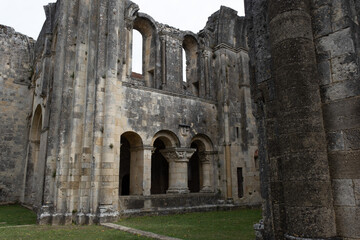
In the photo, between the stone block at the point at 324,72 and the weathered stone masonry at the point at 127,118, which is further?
the weathered stone masonry at the point at 127,118

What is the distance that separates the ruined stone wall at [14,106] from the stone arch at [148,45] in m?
8.90

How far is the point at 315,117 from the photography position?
4.22 metres

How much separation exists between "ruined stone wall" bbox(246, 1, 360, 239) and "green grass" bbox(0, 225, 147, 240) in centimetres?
472

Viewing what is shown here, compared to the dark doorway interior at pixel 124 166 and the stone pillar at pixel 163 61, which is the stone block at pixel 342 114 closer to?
the stone pillar at pixel 163 61

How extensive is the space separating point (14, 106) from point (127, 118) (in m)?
10.8

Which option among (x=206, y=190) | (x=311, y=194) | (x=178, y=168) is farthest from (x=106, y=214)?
(x=311, y=194)

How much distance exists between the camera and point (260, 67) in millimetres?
5539

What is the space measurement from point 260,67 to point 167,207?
9.89 metres

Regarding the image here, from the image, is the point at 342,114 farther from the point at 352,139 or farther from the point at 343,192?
the point at 343,192

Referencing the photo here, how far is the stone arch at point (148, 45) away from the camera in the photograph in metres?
16.3

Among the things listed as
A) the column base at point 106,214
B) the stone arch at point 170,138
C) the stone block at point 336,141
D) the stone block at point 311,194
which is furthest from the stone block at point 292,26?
the stone arch at point 170,138

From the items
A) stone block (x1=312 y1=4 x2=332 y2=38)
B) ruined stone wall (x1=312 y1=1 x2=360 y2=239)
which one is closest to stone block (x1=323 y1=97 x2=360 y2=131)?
ruined stone wall (x1=312 y1=1 x2=360 y2=239)

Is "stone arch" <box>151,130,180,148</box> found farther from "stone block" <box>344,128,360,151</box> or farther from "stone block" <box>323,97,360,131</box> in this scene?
"stone block" <box>344,128,360,151</box>

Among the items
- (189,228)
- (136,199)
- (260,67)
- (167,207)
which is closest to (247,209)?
(167,207)
